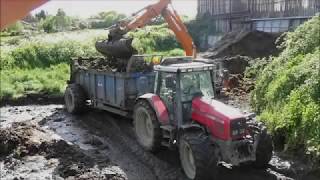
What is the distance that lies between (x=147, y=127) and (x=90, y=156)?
1530 millimetres

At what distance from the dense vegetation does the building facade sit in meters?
10.6

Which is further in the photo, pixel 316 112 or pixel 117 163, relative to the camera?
pixel 117 163

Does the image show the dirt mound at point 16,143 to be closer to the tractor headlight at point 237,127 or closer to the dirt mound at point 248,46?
the tractor headlight at point 237,127

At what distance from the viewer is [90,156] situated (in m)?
10.1

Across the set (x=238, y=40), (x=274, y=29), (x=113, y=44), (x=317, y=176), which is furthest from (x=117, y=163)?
(x=274, y=29)

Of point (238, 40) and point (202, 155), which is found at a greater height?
point (238, 40)

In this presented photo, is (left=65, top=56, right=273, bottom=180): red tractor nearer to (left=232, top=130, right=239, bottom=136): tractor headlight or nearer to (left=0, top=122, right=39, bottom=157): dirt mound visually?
(left=232, top=130, right=239, bottom=136): tractor headlight

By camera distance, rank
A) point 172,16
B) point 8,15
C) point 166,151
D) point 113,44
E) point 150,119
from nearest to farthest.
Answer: point 8,15, point 150,119, point 166,151, point 113,44, point 172,16

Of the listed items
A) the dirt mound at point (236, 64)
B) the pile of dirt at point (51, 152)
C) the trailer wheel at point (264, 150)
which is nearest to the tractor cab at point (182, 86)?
the trailer wheel at point (264, 150)

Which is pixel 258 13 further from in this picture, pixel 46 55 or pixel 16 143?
pixel 16 143

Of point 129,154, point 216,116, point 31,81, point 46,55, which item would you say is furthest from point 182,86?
point 46,55

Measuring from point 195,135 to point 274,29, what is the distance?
21479 mm

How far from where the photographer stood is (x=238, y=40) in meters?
24.1

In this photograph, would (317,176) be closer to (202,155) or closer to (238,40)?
(202,155)
